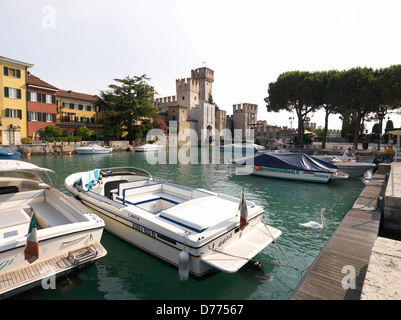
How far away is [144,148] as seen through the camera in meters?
43.8

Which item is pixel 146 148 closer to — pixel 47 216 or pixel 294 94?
pixel 294 94

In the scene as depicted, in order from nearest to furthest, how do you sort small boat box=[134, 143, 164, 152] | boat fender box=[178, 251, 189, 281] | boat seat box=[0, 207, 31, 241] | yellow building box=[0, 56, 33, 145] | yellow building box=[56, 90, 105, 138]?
boat fender box=[178, 251, 189, 281], boat seat box=[0, 207, 31, 241], yellow building box=[0, 56, 33, 145], yellow building box=[56, 90, 105, 138], small boat box=[134, 143, 164, 152]

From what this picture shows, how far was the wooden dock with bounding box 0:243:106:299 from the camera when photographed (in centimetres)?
419

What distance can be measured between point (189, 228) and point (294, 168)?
1457 centimetres

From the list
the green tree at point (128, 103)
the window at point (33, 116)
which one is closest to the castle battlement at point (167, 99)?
the green tree at point (128, 103)

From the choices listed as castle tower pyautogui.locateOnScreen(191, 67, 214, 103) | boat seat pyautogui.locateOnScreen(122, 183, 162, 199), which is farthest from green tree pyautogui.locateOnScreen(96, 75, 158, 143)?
boat seat pyautogui.locateOnScreen(122, 183, 162, 199)

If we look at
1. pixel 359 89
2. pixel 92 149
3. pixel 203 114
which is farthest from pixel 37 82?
pixel 359 89

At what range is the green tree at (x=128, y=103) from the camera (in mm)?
46125

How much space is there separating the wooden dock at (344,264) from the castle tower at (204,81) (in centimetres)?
6728

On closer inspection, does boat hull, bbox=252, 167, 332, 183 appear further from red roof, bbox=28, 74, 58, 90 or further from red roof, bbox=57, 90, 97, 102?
red roof, bbox=57, 90, 97, 102

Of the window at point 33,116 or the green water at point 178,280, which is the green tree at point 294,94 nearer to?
the green water at point 178,280

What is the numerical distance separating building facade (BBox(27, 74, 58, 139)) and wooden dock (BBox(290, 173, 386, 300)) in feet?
135

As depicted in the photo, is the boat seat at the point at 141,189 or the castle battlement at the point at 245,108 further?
the castle battlement at the point at 245,108
